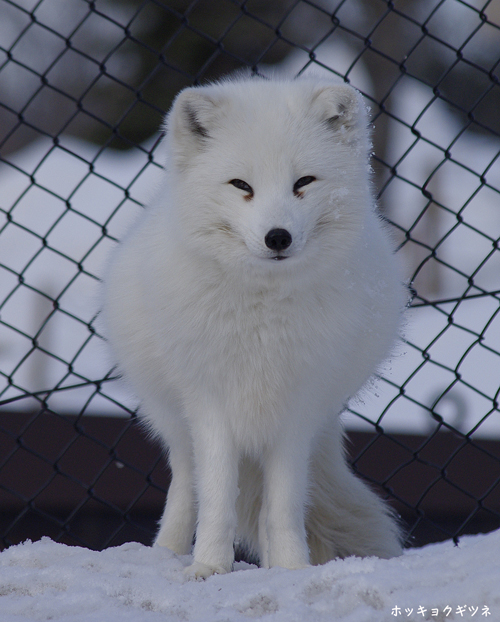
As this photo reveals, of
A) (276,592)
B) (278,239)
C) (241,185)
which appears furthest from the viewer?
(241,185)

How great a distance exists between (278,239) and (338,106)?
40cm

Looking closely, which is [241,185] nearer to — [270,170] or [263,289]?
[270,170]

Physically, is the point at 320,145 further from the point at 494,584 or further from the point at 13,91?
the point at 13,91

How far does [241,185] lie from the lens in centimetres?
147

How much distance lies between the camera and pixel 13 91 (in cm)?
379

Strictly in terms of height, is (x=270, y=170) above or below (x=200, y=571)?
above

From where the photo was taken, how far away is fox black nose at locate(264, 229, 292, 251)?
4.43ft

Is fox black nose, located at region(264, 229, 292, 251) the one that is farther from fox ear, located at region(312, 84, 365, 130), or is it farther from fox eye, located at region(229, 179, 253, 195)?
fox ear, located at region(312, 84, 365, 130)

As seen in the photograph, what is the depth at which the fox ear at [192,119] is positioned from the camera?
153 cm

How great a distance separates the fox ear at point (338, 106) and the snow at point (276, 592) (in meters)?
0.91

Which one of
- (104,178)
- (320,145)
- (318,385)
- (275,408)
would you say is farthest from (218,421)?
(104,178)

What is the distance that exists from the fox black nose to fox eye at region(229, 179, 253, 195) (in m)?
0.15

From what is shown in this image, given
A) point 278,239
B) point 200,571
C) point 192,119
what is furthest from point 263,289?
point 200,571

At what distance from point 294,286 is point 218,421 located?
13.4 inches
